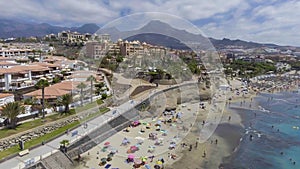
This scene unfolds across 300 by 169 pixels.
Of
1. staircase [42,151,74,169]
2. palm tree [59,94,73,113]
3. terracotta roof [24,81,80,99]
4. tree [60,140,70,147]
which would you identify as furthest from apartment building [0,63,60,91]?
staircase [42,151,74,169]

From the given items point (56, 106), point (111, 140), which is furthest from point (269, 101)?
point (56, 106)

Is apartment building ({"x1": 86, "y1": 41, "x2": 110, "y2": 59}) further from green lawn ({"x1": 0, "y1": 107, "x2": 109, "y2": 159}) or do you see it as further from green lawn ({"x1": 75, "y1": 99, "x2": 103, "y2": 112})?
green lawn ({"x1": 0, "y1": 107, "x2": 109, "y2": 159})

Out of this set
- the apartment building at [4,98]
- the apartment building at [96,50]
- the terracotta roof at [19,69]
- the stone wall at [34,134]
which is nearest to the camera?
the stone wall at [34,134]

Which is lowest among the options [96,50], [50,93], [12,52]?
[50,93]

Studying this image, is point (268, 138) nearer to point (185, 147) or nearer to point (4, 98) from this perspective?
point (185, 147)

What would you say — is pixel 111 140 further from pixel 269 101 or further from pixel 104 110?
pixel 269 101

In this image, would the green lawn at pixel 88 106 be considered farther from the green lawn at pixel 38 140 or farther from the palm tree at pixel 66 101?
the green lawn at pixel 38 140

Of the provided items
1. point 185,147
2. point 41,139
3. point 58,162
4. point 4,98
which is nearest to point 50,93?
point 4,98

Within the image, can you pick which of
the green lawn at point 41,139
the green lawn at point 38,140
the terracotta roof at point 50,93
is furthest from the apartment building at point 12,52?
the green lawn at point 38,140
